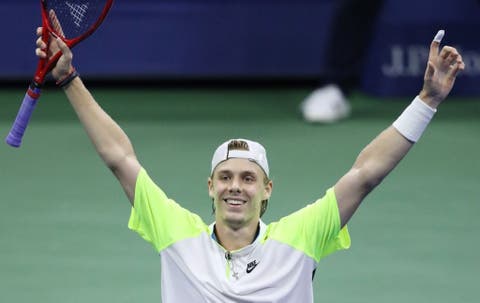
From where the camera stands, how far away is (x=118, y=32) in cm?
1152

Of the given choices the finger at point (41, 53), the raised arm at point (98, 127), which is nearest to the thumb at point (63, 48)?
the raised arm at point (98, 127)

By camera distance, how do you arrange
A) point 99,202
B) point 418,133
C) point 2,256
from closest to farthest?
point 418,133, point 2,256, point 99,202

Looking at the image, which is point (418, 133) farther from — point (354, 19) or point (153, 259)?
point (354, 19)

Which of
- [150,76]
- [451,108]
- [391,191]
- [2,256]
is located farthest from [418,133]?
[150,76]

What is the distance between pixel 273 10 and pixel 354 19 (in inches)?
54.3

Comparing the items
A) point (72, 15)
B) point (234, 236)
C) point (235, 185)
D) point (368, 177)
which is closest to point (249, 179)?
point (235, 185)

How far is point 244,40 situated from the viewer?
11.6m

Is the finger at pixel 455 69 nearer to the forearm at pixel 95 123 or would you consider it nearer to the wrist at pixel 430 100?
Answer: the wrist at pixel 430 100

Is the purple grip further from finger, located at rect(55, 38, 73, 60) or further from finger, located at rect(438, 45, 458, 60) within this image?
finger, located at rect(438, 45, 458, 60)

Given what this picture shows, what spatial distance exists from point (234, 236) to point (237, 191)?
0.64ft

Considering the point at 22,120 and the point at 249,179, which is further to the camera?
the point at 22,120

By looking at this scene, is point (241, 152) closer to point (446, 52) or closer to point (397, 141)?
point (397, 141)

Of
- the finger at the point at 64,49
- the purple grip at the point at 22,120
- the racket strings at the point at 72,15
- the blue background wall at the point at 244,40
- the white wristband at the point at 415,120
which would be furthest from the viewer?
the blue background wall at the point at 244,40

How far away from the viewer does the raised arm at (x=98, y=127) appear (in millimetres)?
4645
